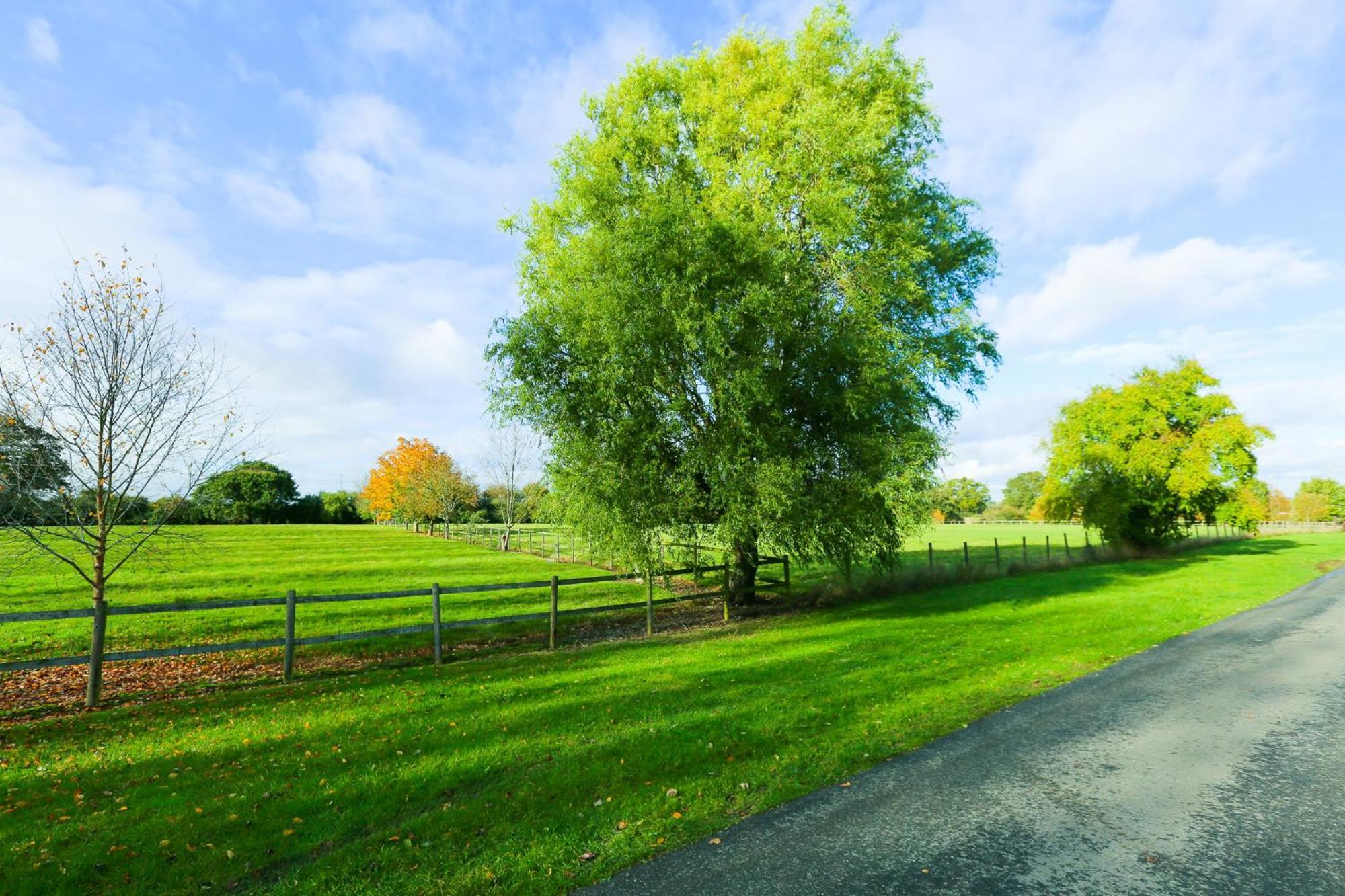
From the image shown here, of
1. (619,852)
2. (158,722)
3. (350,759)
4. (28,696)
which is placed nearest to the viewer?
(619,852)

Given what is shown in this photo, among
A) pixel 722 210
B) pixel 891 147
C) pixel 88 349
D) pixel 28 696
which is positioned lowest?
pixel 28 696

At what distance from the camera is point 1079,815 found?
532 centimetres

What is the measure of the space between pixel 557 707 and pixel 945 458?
39.0 ft

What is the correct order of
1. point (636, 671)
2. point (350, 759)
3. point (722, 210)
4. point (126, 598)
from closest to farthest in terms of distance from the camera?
point (350, 759) → point (636, 671) → point (722, 210) → point (126, 598)

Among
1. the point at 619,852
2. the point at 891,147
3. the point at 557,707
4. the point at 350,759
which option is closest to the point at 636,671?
the point at 557,707

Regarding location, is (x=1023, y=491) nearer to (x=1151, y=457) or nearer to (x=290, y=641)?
(x=1151, y=457)

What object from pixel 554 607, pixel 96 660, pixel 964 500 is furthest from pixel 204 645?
pixel 964 500

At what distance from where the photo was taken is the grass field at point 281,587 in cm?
1483

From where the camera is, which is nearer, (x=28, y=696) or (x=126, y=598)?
(x=28, y=696)

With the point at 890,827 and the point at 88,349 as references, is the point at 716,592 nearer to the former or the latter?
the point at 890,827

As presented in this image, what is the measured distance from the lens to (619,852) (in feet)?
16.0

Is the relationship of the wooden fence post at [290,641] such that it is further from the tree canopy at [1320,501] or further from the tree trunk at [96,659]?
the tree canopy at [1320,501]

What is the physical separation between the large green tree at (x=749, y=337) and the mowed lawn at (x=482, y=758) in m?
3.90

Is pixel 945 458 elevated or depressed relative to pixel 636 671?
elevated
